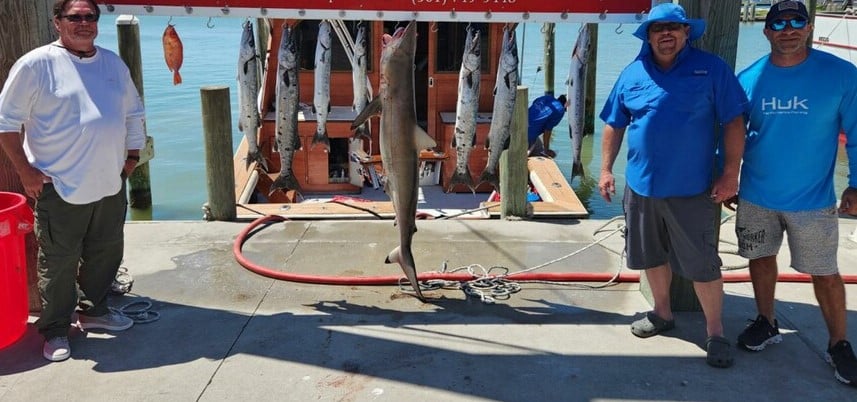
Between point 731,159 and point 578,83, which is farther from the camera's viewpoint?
point 578,83

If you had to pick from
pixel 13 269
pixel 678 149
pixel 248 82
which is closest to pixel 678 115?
pixel 678 149

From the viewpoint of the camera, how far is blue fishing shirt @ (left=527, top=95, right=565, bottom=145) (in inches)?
308

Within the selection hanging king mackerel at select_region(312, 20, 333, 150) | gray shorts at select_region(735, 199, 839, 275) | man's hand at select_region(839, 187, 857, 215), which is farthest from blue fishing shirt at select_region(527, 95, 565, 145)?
man's hand at select_region(839, 187, 857, 215)

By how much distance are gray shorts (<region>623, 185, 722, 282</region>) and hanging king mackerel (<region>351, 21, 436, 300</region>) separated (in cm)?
126

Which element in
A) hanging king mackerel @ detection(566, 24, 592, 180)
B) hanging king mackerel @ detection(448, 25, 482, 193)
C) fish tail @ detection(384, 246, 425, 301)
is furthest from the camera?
hanging king mackerel @ detection(566, 24, 592, 180)

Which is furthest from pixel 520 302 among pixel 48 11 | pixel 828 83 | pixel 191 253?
pixel 48 11

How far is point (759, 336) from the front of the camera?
4.29 m

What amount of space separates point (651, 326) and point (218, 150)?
14.1 ft

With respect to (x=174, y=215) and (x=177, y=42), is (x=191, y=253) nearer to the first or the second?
(x=177, y=42)

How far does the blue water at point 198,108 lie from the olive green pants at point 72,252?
1.69m

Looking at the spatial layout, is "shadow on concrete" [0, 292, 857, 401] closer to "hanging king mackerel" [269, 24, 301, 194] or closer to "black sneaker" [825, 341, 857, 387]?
"black sneaker" [825, 341, 857, 387]

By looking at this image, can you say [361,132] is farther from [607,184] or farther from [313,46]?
[313,46]

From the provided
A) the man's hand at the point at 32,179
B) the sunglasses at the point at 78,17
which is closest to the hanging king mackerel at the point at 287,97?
the sunglasses at the point at 78,17

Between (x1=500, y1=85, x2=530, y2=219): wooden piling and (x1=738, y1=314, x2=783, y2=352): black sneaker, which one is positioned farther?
(x1=500, y1=85, x2=530, y2=219): wooden piling
